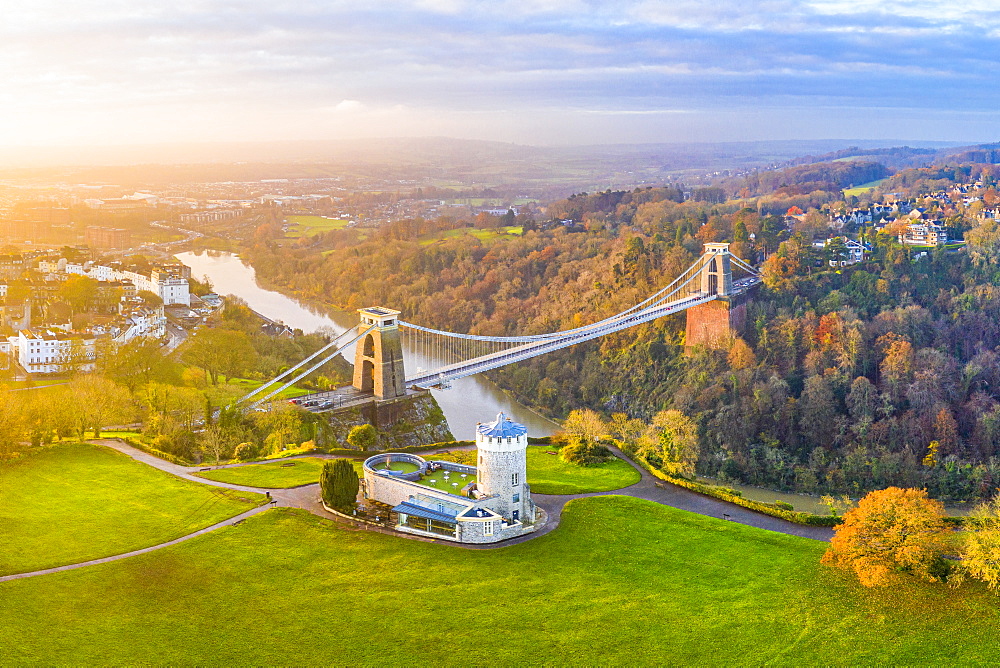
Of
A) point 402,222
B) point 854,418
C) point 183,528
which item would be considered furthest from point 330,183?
point 183,528

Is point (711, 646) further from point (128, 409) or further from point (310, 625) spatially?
point (128, 409)

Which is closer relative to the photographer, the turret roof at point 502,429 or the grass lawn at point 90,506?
the grass lawn at point 90,506

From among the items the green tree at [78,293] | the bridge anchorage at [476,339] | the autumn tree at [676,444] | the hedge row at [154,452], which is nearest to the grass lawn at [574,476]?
the autumn tree at [676,444]

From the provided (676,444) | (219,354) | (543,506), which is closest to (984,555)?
(543,506)

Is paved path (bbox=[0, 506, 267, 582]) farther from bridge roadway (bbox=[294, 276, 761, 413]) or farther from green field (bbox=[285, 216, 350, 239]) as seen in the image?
green field (bbox=[285, 216, 350, 239])

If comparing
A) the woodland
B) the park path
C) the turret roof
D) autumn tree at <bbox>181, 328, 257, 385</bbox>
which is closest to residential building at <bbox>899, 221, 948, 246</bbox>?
the woodland

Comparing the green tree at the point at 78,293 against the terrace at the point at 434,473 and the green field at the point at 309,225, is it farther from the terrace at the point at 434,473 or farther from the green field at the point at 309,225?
the green field at the point at 309,225
